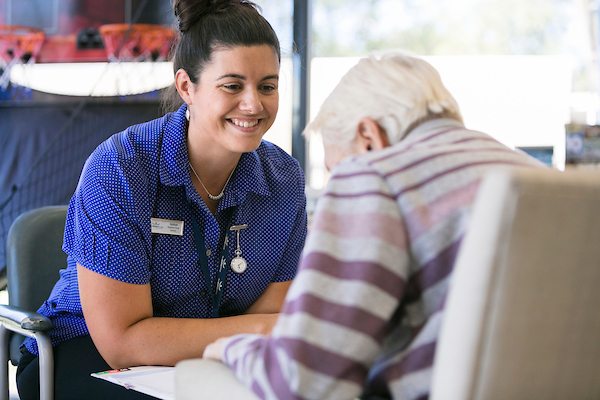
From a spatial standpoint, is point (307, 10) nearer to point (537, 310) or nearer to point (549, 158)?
point (549, 158)

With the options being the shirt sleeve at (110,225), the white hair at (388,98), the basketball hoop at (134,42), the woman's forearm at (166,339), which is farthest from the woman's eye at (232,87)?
the basketball hoop at (134,42)

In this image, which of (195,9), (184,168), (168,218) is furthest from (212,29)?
(168,218)

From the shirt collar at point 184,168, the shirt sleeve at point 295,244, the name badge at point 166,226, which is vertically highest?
the shirt collar at point 184,168

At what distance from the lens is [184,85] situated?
2098 mm

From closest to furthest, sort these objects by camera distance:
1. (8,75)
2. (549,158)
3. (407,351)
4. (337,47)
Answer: (407,351) → (549,158) → (8,75) → (337,47)

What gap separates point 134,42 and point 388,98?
11.0 ft

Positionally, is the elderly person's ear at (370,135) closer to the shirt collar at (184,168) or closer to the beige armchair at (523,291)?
the beige armchair at (523,291)

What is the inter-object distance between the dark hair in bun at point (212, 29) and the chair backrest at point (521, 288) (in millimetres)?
1106

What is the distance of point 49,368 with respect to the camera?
6.48ft

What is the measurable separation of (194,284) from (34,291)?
54 centimetres

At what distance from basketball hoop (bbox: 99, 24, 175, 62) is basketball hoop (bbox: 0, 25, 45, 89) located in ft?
1.06

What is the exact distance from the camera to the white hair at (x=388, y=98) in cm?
130

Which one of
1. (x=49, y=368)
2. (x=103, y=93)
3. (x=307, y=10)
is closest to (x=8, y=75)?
(x=103, y=93)

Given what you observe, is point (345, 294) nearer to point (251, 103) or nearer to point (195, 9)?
point (251, 103)
